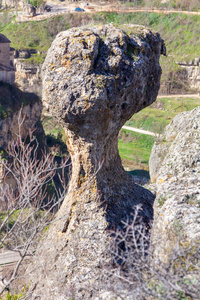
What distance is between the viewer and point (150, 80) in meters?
8.00

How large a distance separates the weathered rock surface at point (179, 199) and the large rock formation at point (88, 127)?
1.53 m

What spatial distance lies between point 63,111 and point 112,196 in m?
2.27

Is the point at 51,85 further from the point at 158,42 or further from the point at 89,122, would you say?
the point at 158,42

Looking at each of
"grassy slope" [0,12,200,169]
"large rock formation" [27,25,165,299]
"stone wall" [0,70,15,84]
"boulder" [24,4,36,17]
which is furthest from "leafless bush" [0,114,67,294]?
"boulder" [24,4,36,17]

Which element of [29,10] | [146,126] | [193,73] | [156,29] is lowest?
[146,126]

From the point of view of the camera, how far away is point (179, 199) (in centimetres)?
503

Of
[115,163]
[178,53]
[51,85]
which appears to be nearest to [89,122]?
[51,85]

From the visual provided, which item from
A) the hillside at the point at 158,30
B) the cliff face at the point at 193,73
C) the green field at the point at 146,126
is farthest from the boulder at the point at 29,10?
the green field at the point at 146,126

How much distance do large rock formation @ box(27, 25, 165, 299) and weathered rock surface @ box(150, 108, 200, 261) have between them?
1.53 meters

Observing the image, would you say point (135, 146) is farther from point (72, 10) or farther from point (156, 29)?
point (72, 10)

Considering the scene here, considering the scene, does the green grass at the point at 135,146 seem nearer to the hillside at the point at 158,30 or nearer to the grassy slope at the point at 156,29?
the grassy slope at the point at 156,29

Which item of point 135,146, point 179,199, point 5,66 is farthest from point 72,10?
point 179,199

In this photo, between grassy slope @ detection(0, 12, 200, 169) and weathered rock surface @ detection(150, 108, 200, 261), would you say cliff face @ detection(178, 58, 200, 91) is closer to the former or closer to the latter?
grassy slope @ detection(0, 12, 200, 169)

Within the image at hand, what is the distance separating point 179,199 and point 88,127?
2.52 meters
